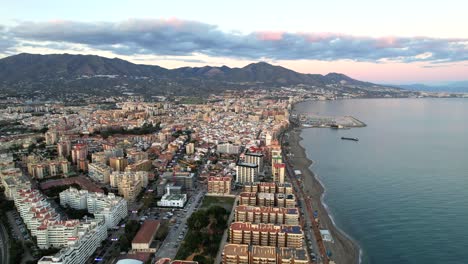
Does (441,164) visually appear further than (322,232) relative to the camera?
Yes

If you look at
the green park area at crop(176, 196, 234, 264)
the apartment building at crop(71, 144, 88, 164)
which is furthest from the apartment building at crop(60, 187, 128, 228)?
the apartment building at crop(71, 144, 88, 164)

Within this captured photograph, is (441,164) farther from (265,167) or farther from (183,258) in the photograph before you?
(183,258)

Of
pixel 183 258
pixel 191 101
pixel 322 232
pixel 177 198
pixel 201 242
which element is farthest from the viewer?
pixel 191 101

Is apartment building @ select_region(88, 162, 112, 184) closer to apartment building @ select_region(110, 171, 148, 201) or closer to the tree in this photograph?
apartment building @ select_region(110, 171, 148, 201)

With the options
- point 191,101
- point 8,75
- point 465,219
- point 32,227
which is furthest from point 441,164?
point 8,75

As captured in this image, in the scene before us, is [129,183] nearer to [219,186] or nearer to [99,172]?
[99,172]

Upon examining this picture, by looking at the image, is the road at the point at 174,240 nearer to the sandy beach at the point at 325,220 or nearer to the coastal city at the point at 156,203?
the coastal city at the point at 156,203
